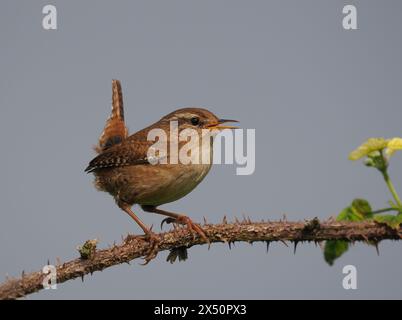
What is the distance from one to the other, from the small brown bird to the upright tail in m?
0.58

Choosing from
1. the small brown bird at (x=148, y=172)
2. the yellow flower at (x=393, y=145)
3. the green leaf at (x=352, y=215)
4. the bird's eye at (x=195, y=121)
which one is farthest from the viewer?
the bird's eye at (x=195, y=121)

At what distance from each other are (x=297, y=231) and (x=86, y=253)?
1147 mm

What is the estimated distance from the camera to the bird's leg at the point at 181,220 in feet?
11.1

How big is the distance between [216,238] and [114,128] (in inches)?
137

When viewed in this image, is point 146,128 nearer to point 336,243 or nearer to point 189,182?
point 189,182

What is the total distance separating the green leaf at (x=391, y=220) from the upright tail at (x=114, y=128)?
451cm

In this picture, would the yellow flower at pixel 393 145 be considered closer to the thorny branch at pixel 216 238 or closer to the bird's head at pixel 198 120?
the thorny branch at pixel 216 238

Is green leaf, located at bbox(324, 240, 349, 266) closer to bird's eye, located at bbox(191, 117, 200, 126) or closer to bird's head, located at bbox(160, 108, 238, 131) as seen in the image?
bird's head, located at bbox(160, 108, 238, 131)

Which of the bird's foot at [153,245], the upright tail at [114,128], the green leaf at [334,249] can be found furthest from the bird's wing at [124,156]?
the green leaf at [334,249]

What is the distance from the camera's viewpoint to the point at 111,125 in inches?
248

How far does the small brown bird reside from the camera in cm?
470

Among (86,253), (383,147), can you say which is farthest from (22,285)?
(383,147)

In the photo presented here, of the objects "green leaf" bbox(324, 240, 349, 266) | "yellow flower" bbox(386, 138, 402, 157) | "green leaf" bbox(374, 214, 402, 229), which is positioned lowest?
"green leaf" bbox(324, 240, 349, 266)


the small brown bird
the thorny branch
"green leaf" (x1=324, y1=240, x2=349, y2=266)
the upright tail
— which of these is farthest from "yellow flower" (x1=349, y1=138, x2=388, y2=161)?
the upright tail
